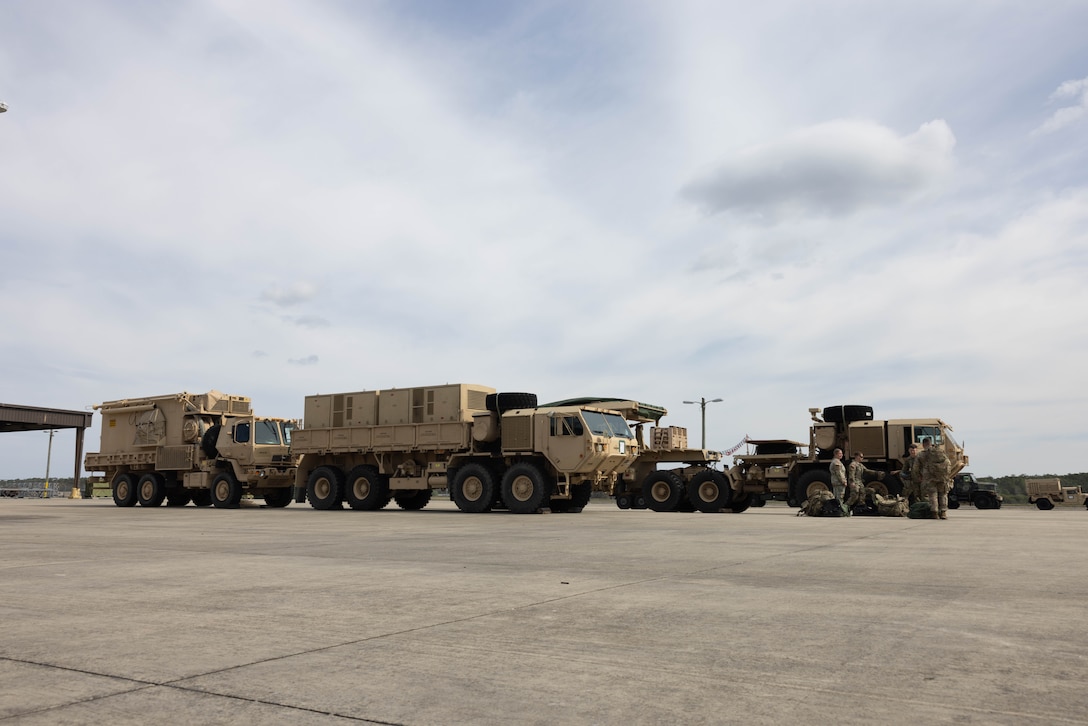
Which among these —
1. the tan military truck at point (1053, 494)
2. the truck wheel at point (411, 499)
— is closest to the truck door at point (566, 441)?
the truck wheel at point (411, 499)

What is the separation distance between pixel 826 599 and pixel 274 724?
12.5 feet

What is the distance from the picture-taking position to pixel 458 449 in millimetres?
20391

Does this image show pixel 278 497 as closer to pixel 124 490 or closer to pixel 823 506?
pixel 124 490

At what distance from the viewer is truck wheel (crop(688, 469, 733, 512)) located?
69.8ft

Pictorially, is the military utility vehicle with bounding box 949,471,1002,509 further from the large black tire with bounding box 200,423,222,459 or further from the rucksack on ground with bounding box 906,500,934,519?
the large black tire with bounding box 200,423,222,459

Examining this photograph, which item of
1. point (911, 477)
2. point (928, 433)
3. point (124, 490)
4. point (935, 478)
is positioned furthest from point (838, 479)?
point (124, 490)

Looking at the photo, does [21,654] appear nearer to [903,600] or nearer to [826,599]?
[826,599]

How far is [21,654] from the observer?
3.76 meters

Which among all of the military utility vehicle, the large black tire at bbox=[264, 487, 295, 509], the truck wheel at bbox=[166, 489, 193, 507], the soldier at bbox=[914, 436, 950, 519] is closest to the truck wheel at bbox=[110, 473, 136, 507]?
the truck wheel at bbox=[166, 489, 193, 507]

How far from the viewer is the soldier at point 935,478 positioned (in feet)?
54.9

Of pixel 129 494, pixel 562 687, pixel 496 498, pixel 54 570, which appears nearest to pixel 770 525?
pixel 496 498

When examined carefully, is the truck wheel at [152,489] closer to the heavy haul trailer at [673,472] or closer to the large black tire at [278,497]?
the large black tire at [278,497]

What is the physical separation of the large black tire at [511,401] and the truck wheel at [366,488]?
400cm

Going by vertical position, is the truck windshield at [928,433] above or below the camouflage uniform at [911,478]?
above
